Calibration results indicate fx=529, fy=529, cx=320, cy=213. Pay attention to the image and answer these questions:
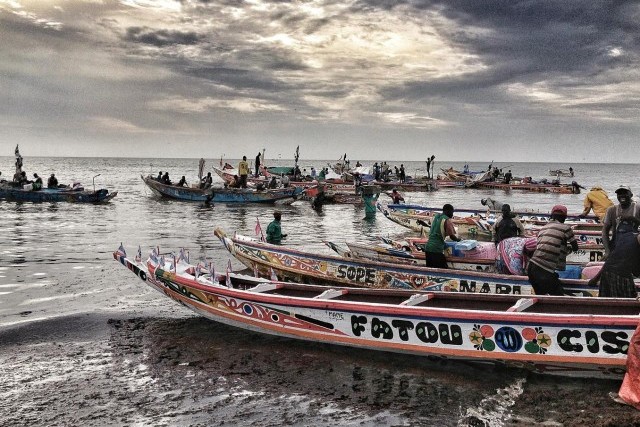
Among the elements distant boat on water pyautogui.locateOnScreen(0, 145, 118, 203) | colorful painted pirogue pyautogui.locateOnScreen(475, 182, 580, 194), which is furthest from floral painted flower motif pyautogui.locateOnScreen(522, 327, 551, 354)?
colorful painted pirogue pyautogui.locateOnScreen(475, 182, 580, 194)

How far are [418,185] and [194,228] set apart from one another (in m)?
35.1

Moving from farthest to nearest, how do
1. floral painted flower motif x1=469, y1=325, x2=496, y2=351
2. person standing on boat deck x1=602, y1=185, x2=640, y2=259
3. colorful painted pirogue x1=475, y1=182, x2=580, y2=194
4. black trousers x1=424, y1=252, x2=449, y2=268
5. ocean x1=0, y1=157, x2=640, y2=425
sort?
colorful painted pirogue x1=475, y1=182, x2=580, y2=194
black trousers x1=424, y1=252, x2=449, y2=268
person standing on boat deck x1=602, y1=185, x2=640, y2=259
floral painted flower motif x1=469, y1=325, x2=496, y2=351
ocean x1=0, y1=157, x2=640, y2=425

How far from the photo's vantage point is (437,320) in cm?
710

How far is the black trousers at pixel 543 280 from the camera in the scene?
8.09 meters

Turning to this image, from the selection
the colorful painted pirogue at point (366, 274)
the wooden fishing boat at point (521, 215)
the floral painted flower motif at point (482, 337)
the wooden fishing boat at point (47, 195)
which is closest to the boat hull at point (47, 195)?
the wooden fishing boat at point (47, 195)

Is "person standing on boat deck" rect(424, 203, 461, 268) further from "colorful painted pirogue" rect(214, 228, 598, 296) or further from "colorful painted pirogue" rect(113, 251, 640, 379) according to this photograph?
"colorful painted pirogue" rect(113, 251, 640, 379)

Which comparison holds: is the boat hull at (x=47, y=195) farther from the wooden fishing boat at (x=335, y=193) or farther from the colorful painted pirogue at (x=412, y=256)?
the colorful painted pirogue at (x=412, y=256)

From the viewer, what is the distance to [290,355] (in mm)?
7926

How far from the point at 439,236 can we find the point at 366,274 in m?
1.80

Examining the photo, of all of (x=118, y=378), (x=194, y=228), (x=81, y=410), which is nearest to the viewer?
(x=81, y=410)

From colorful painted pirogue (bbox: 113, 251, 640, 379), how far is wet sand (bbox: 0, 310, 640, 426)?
286 mm

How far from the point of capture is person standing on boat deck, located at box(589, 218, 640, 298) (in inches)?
275

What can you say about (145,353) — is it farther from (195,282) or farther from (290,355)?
(290,355)

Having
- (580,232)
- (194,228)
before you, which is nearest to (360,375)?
(580,232)
